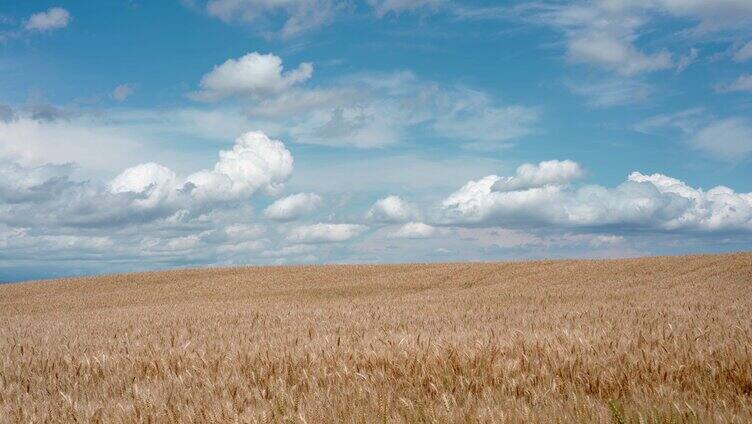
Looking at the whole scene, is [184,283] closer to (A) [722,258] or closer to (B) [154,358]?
(A) [722,258]

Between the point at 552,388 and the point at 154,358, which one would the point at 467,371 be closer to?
the point at 552,388

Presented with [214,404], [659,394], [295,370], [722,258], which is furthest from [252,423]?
[722,258]

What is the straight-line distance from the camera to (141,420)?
13.5 ft

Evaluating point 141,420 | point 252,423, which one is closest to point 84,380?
point 141,420

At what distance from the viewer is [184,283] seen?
4459 cm

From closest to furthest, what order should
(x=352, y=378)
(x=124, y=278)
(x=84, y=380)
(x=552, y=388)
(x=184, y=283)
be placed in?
(x=552, y=388) → (x=352, y=378) → (x=84, y=380) → (x=184, y=283) → (x=124, y=278)

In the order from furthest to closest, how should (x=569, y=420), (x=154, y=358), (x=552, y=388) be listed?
(x=154, y=358) → (x=552, y=388) → (x=569, y=420)

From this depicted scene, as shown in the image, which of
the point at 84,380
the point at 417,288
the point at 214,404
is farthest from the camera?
the point at 417,288

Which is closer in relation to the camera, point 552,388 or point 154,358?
point 552,388

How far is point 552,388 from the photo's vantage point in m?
4.96

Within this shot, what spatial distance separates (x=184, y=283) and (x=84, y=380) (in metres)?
40.0

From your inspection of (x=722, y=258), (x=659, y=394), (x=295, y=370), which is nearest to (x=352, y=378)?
(x=295, y=370)

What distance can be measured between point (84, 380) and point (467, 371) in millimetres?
4012

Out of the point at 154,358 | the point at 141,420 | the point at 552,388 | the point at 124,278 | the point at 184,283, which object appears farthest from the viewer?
the point at 124,278
